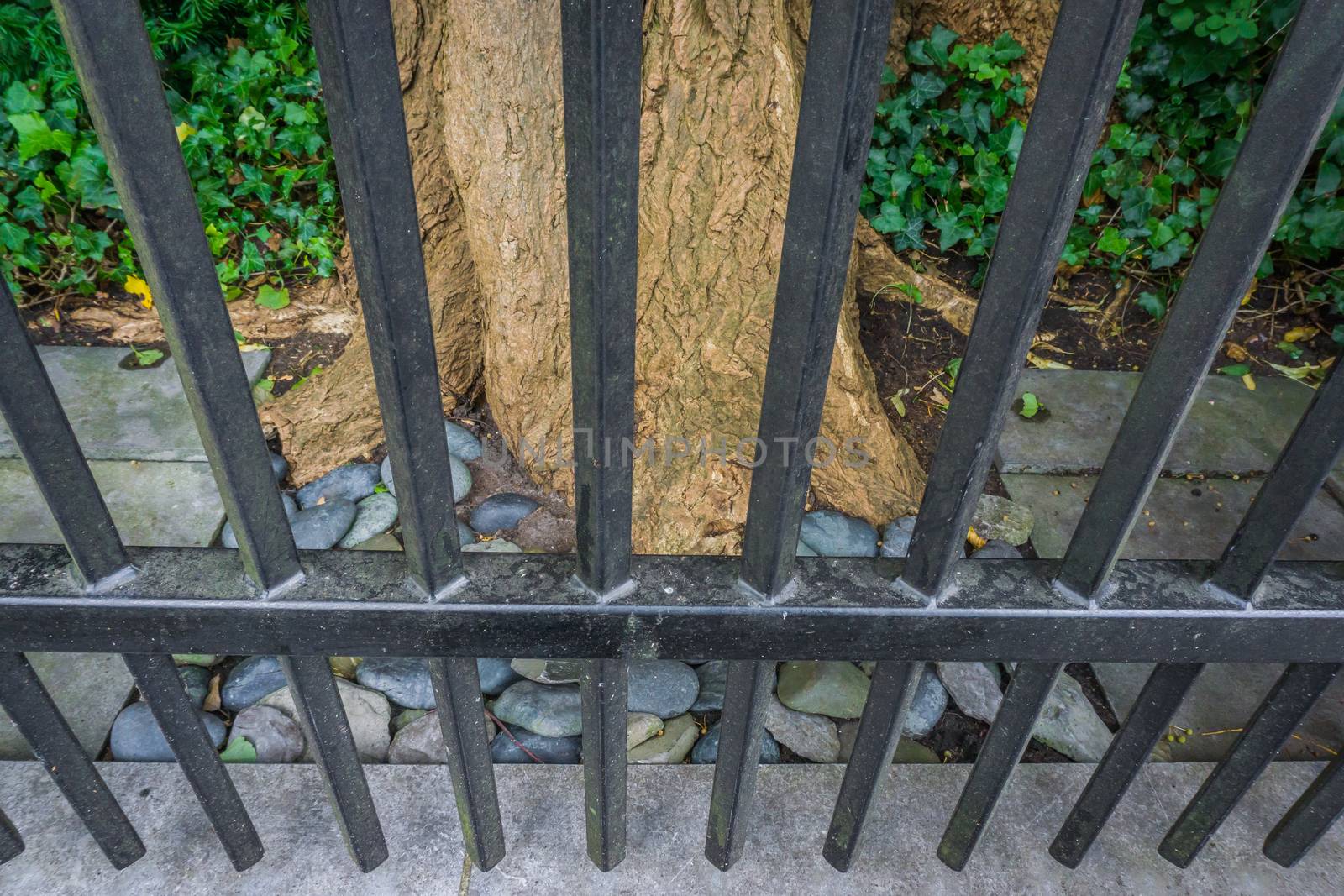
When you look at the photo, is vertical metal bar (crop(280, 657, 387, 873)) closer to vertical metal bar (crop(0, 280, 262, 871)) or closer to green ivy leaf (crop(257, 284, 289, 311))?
vertical metal bar (crop(0, 280, 262, 871))

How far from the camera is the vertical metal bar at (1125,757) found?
1330 mm

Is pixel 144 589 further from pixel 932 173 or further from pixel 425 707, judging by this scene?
pixel 932 173

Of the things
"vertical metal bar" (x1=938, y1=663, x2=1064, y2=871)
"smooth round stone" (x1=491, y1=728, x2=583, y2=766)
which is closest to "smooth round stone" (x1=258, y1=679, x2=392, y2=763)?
"smooth round stone" (x1=491, y1=728, x2=583, y2=766)

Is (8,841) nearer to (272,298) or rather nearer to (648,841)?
(648,841)

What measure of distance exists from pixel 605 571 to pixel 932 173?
9.39ft

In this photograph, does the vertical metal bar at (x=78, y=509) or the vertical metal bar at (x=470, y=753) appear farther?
the vertical metal bar at (x=470, y=753)

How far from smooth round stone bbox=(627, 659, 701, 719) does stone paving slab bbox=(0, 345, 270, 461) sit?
5.31 ft

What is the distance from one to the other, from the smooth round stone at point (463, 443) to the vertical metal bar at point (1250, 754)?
207cm

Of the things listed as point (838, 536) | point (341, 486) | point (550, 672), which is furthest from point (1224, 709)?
point (341, 486)

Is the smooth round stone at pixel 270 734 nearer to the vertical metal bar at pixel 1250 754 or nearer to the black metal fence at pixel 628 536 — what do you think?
the black metal fence at pixel 628 536

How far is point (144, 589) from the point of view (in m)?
1.15

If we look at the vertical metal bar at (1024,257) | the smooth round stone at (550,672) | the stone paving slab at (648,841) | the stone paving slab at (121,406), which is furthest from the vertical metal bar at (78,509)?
the stone paving slab at (121,406)

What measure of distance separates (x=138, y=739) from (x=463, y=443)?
1.22m

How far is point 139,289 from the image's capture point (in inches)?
143
